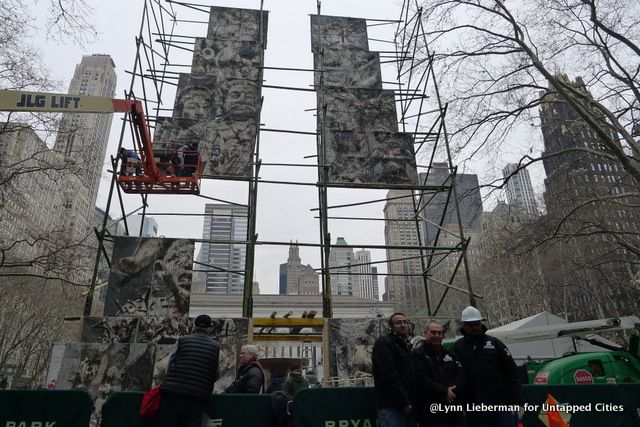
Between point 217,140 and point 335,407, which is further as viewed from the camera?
point 217,140

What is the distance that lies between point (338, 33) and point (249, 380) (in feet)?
42.5

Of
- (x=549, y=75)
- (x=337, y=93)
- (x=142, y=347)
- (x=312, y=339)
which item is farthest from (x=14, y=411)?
(x=549, y=75)

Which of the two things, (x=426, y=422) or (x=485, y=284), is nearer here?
(x=426, y=422)

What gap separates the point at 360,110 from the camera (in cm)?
1277

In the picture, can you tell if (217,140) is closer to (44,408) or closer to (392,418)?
(44,408)

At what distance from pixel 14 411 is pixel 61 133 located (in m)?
9.04

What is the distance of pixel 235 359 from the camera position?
8570 mm

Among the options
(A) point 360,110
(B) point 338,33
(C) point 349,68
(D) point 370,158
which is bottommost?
(D) point 370,158

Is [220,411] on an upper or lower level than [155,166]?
lower

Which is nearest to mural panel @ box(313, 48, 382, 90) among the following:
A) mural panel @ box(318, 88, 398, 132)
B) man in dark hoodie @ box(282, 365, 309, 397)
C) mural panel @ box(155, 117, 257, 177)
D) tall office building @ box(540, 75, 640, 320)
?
mural panel @ box(318, 88, 398, 132)

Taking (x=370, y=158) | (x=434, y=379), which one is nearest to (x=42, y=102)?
(x=434, y=379)

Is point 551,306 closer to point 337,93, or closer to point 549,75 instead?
point 549,75

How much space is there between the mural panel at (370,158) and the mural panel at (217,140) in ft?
7.91

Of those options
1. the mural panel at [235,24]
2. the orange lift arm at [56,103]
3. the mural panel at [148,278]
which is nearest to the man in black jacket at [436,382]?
the mural panel at [148,278]
